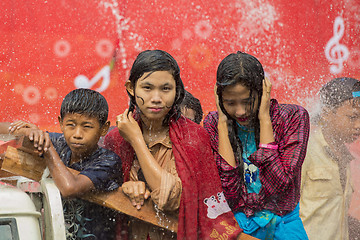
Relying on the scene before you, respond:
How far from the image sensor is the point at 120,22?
6.25 m

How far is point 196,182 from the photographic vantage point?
2.43m

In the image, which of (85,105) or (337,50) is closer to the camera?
(85,105)

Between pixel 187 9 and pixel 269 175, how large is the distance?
410 cm

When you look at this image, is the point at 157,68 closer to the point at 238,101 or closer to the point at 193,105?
the point at 238,101

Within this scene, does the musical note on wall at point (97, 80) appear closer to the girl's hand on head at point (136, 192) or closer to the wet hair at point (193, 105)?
the wet hair at point (193, 105)

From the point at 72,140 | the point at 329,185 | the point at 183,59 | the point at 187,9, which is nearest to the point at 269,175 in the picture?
the point at 72,140

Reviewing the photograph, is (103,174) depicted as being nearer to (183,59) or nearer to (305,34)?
(183,59)

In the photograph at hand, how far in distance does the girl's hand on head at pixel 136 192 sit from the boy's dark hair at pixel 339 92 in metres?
2.26

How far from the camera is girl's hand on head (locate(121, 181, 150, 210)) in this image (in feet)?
7.40

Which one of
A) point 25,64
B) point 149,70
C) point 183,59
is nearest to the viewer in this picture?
point 149,70

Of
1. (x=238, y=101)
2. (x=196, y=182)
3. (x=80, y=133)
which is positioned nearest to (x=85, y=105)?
(x=80, y=133)

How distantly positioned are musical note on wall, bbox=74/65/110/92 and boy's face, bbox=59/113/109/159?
11.0 ft

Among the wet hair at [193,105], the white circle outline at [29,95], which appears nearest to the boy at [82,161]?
the wet hair at [193,105]

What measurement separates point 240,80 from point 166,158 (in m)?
0.57
